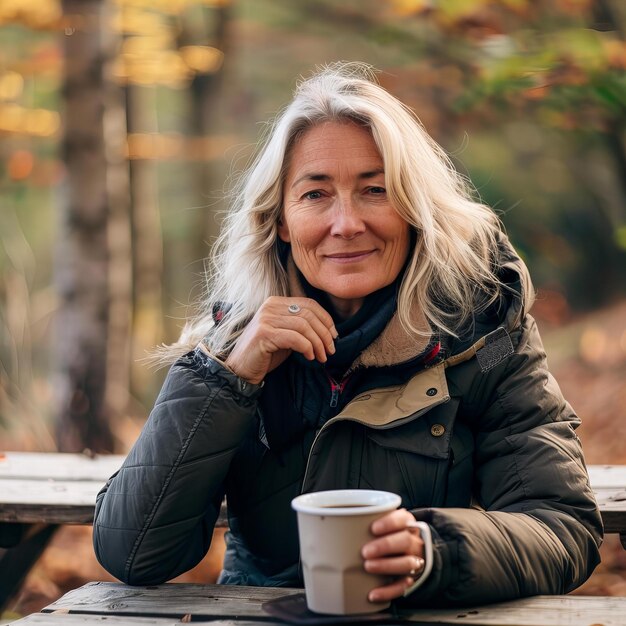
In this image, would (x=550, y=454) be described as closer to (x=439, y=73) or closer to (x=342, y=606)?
(x=342, y=606)

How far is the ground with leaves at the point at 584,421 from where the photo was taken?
4.80 m

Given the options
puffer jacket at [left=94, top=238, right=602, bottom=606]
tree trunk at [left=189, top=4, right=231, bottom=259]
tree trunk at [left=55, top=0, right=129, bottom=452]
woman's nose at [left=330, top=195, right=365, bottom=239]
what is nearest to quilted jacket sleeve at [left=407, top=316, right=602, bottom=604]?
puffer jacket at [left=94, top=238, right=602, bottom=606]

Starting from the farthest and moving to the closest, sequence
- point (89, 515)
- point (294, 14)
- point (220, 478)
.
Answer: point (294, 14)
point (89, 515)
point (220, 478)

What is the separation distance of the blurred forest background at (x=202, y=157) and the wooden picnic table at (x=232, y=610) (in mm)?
1401

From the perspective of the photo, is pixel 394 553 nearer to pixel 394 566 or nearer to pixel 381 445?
pixel 394 566

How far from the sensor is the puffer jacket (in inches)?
80.6

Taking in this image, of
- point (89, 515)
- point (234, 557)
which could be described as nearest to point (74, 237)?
point (89, 515)

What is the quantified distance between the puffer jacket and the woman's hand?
43 millimetres

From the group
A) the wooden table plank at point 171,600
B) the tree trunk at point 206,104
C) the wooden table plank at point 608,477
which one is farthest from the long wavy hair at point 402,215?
the tree trunk at point 206,104

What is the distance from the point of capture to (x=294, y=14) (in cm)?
1080

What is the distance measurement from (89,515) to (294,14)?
29.3ft

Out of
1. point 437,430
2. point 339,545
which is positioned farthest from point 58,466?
point 339,545

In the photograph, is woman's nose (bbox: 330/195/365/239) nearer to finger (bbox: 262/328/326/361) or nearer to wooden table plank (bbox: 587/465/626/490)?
finger (bbox: 262/328/326/361)

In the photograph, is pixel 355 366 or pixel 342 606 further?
pixel 355 366
